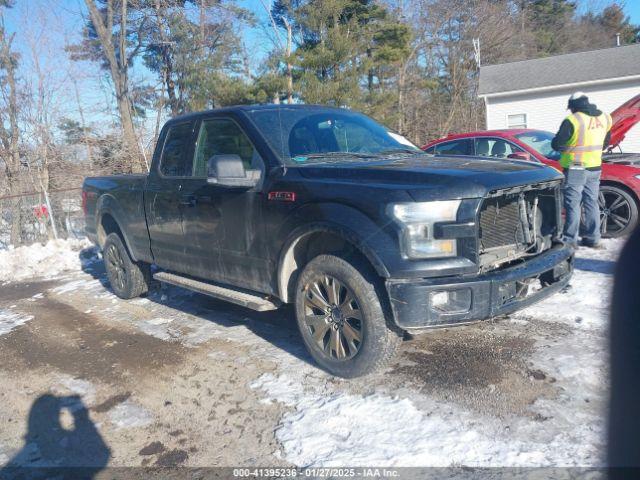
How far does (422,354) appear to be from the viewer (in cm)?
401

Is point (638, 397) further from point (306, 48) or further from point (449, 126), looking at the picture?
point (449, 126)

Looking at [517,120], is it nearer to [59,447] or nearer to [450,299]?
[450,299]

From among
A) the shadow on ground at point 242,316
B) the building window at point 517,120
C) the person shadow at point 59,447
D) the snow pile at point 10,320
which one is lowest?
the person shadow at point 59,447

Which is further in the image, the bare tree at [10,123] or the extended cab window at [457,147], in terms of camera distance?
the bare tree at [10,123]

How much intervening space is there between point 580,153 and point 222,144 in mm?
4493

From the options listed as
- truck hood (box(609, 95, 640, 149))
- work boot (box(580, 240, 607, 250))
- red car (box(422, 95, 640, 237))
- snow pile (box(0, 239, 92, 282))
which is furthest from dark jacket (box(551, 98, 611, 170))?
snow pile (box(0, 239, 92, 282))

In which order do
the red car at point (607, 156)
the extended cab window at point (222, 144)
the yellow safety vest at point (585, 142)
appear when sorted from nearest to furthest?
the extended cab window at point (222, 144), the yellow safety vest at point (585, 142), the red car at point (607, 156)

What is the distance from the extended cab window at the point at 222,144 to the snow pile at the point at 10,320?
121 inches

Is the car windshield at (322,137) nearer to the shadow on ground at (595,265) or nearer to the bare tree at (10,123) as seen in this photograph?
the shadow on ground at (595,265)

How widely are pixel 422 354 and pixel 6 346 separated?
422cm

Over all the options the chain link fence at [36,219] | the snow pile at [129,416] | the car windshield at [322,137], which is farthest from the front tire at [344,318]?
the chain link fence at [36,219]

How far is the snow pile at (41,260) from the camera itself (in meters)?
8.87

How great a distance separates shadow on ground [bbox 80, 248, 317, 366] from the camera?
4547 mm

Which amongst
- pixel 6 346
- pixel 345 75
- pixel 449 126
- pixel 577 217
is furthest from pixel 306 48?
pixel 6 346
